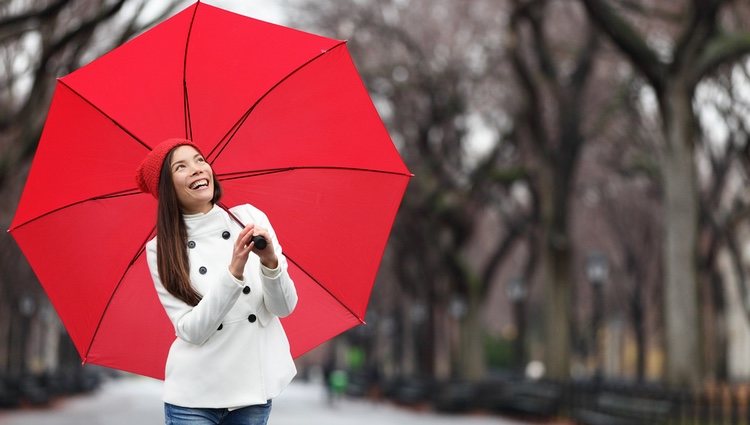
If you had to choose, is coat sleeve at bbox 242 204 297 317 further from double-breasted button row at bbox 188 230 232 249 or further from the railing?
the railing

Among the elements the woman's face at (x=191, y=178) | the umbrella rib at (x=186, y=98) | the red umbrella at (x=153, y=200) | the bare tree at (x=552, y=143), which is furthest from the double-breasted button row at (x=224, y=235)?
the bare tree at (x=552, y=143)

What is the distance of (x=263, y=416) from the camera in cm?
402

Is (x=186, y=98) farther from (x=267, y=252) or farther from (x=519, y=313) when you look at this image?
(x=519, y=313)

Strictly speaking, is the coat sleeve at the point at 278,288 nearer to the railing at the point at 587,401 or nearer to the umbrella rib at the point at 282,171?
the umbrella rib at the point at 282,171

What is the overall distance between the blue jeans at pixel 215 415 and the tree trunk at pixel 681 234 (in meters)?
13.5

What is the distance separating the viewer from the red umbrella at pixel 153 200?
459cm

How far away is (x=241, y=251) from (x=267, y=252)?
85 millimetres

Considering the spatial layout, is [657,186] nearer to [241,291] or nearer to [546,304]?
[546,304]

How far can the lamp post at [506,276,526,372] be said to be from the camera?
36031 mm

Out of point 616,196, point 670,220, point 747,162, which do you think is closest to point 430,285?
point 616,196

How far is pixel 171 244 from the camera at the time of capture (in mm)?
3955

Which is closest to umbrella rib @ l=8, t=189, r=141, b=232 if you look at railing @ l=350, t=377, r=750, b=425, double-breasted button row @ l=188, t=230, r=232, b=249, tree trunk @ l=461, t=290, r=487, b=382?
double-breasted button row @ l=188, t=230, r=232, b=249

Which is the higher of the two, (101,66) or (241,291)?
(101,66)

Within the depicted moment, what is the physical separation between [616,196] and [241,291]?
33.9 m
